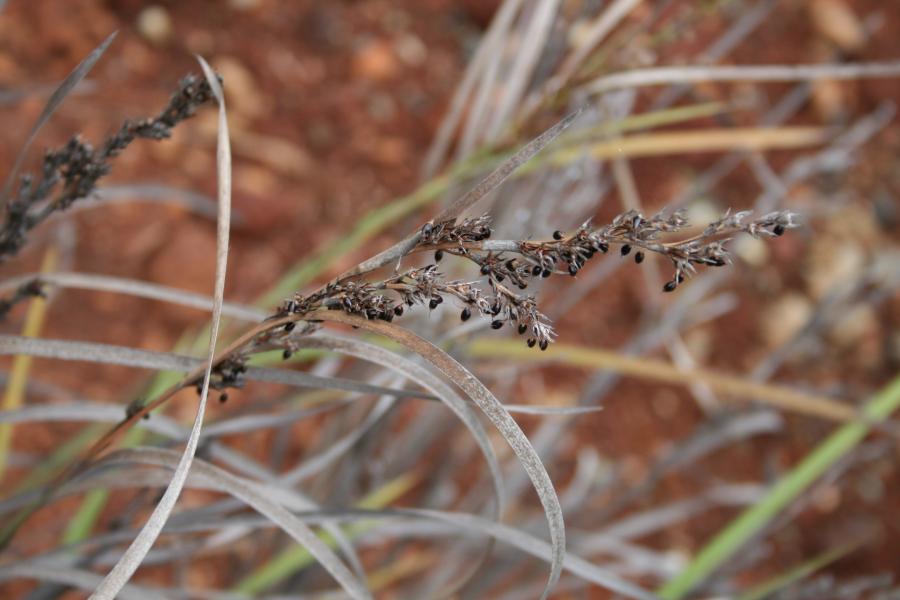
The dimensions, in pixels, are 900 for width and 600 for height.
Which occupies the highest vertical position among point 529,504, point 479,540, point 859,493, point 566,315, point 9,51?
point 9,51

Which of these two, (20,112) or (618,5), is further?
→ (20,112)

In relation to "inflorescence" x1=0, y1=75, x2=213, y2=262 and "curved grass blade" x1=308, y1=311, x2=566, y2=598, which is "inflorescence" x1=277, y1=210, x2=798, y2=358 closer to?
"curved grass blade" x1=308, y1=311, x2=566, y2=598

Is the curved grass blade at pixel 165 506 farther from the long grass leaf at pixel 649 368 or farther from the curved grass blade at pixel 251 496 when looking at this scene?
the long grass leaf at pixel 649 368

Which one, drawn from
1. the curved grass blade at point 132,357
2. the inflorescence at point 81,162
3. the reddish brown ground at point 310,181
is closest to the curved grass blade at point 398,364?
the curved grass blade at point 132,357

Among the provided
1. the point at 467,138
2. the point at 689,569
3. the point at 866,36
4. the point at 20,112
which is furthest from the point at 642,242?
the point at 866,36

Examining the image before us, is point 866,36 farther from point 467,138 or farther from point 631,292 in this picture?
point 467,138

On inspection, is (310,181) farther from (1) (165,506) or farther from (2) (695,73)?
(1) (165,506)

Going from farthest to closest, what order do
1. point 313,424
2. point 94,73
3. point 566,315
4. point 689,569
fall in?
1. point 566,315
2. point 94,73
3. point 313,424
4. point 689,569
